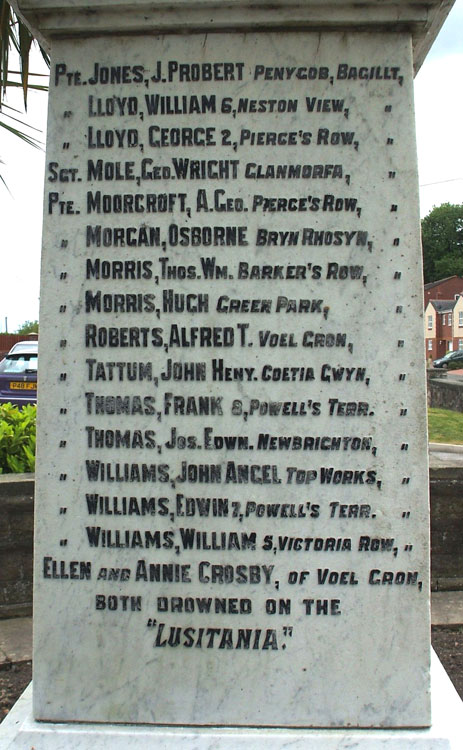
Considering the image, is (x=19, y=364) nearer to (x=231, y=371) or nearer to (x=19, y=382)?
(x=19, y=382)

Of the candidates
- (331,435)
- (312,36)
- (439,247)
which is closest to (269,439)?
(331,435)

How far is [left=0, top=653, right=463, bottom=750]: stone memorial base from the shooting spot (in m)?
2.16

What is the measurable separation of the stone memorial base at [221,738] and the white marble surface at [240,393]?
61 millimetres

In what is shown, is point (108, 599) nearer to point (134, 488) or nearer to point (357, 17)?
point (134, 488)

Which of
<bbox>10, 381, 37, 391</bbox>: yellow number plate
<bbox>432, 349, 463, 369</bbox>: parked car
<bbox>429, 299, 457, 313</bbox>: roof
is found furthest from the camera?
<bbox>429, 299, 457, 313</bbox>: roof

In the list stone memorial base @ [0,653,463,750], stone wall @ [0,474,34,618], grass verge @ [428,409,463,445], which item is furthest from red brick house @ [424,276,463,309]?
stone memorial base @ [0,653,463,750]

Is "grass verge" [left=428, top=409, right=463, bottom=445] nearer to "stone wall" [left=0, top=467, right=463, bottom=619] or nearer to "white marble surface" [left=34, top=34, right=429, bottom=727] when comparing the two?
"stone wall" [left=0, top=467, right=463, bottom=619]

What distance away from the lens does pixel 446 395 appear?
26906mm

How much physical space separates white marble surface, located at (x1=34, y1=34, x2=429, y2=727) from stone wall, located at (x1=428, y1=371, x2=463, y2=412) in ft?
78.6

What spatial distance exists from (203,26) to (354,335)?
1.09 metres

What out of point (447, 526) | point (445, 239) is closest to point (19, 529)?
point (447, 526)

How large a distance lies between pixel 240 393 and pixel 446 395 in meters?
25.9

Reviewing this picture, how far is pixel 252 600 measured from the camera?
7.48 ft

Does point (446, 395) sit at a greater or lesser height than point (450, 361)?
lesser
